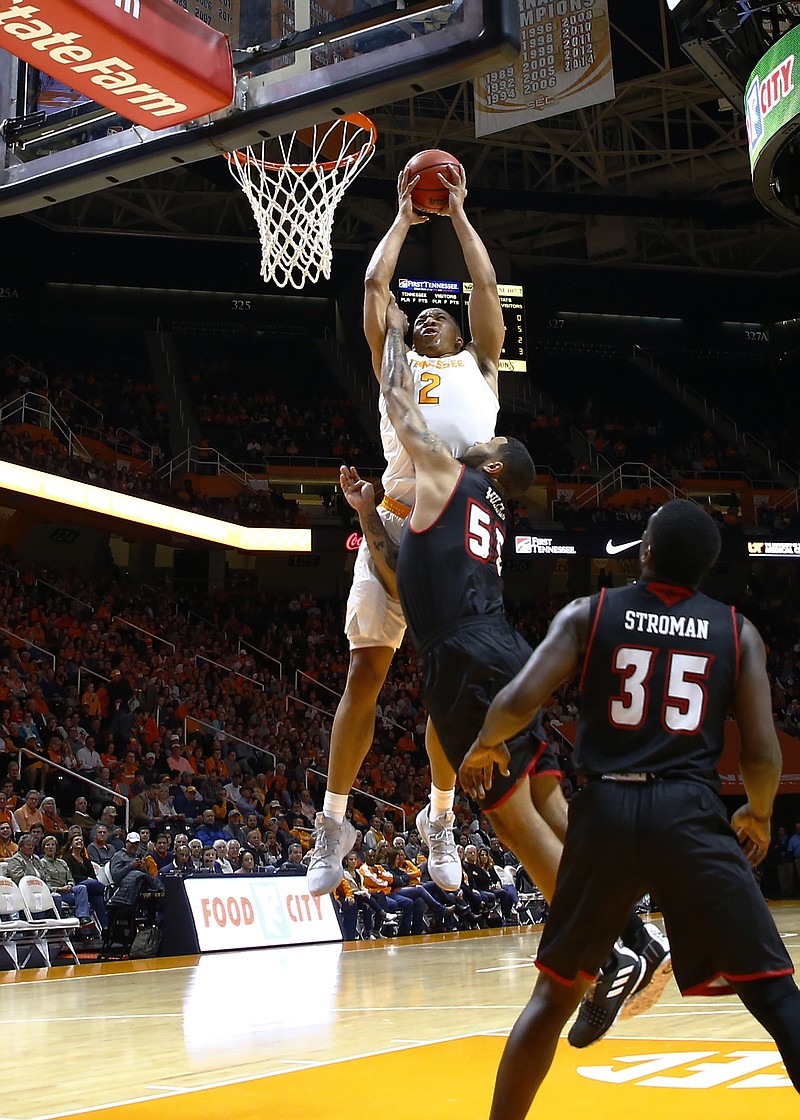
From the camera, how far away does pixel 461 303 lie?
2261 centimetres

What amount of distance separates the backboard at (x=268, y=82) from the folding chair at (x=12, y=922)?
24.8 ft

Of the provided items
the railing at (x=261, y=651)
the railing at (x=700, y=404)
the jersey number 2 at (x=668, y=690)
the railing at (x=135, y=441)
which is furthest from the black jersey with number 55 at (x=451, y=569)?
the railing at (x=700, y=404)

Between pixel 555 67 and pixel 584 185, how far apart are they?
40.7 ft

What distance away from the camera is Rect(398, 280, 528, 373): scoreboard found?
73.0ft

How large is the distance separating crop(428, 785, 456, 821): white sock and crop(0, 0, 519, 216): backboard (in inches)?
121

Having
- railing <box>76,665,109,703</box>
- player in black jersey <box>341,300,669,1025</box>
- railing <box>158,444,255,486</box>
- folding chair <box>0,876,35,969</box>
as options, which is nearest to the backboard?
player in black jersey <box>341,300,669,1025</box>

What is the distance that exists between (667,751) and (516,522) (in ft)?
70.4

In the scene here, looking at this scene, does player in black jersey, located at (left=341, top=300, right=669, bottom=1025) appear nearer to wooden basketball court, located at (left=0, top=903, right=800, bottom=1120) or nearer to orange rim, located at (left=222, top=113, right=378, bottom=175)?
wooden basketball court, located at (left=0, top=903, right=800, bottom=1120)

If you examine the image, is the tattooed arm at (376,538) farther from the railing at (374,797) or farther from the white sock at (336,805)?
the railing at (374,797)

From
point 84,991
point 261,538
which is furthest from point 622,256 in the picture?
point 84,991

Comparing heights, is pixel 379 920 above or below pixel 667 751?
below

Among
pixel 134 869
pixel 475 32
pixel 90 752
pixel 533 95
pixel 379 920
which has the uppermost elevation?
pixel 533 95

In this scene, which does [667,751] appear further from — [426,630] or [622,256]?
[622,256]

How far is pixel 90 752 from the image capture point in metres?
16.1
